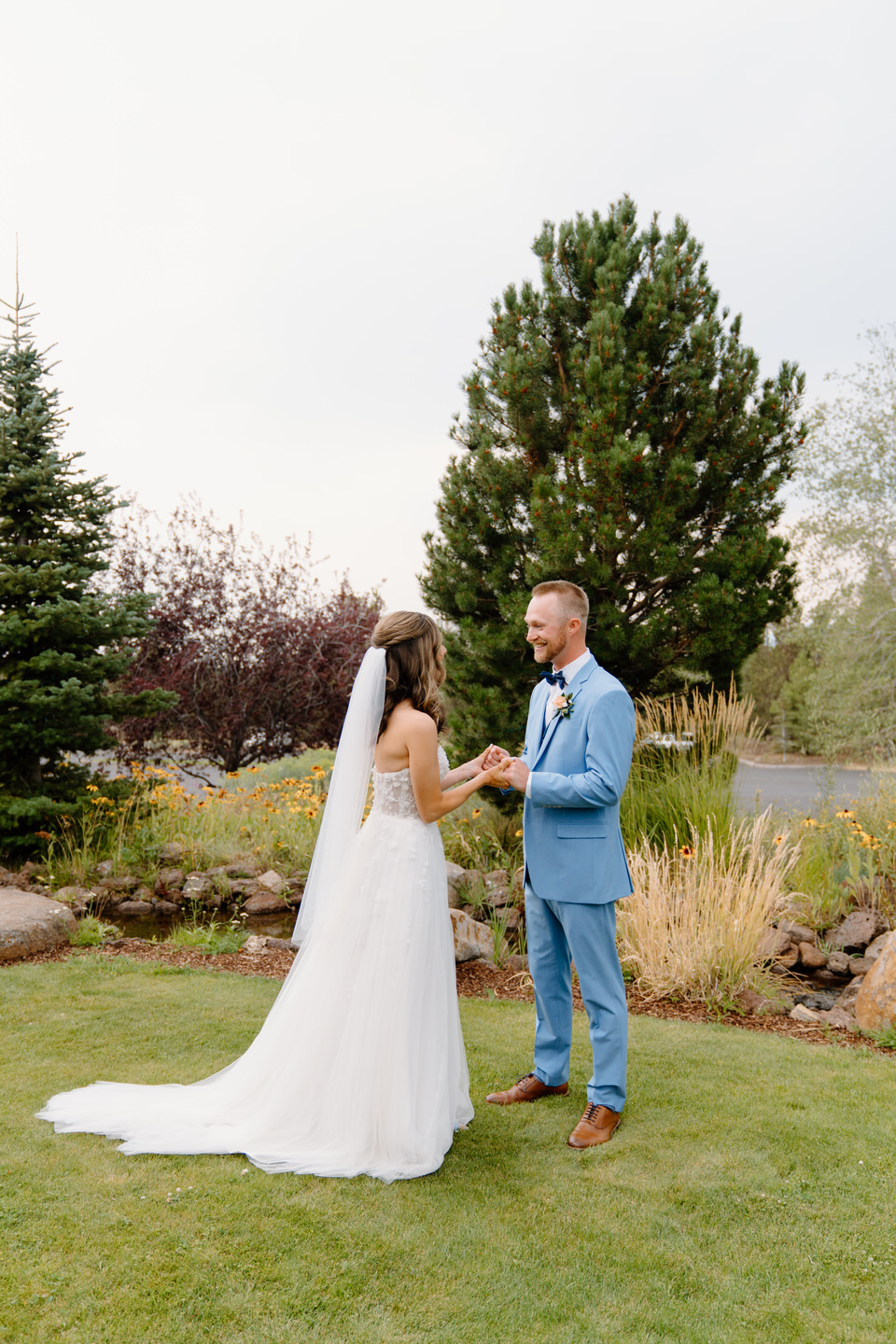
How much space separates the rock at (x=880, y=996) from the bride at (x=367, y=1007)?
2798mm

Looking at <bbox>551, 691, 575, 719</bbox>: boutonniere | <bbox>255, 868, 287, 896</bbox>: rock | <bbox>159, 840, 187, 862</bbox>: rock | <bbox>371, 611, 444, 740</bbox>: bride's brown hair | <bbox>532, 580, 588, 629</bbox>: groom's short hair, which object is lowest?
<bbox>255, 868, 287, 896</bbox>: rock

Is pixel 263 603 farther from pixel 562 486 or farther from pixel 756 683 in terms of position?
pixel 756 683

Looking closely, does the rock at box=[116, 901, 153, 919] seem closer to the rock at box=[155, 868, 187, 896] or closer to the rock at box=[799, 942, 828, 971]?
the rock at box=[155, 868, 187, 896]

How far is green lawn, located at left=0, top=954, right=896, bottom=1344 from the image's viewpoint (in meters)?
2.31

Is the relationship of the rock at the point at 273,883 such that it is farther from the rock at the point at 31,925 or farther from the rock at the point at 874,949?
the rock at the point at 874,949

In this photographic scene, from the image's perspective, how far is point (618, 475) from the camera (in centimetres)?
750

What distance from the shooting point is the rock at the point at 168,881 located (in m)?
7.87

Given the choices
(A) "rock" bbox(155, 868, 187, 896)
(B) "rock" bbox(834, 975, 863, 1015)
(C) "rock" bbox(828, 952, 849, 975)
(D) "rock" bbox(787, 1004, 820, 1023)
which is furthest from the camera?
(A) "rock" bbox(155, 868, 187, 896)

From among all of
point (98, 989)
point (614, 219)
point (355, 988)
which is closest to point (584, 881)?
point (355, 988)

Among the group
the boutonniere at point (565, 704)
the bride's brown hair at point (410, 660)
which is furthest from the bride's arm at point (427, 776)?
the boutonniere at point (565, 704)

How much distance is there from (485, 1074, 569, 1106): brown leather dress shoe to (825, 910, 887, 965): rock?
134 inches

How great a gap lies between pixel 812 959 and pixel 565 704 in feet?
13.0

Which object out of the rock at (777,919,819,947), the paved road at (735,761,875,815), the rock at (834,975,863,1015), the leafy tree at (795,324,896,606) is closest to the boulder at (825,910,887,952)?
the rock at (777,919,819,947)

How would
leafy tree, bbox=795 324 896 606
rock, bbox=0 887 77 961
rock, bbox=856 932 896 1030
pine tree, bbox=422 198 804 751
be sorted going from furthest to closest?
1. leafy tree, bbox=795 324 896 606
2. pine tree, bbox=422 198 804 751
3. rock, bbox=0 887 77 961
4. rock, bbox=856 932 896 1030
